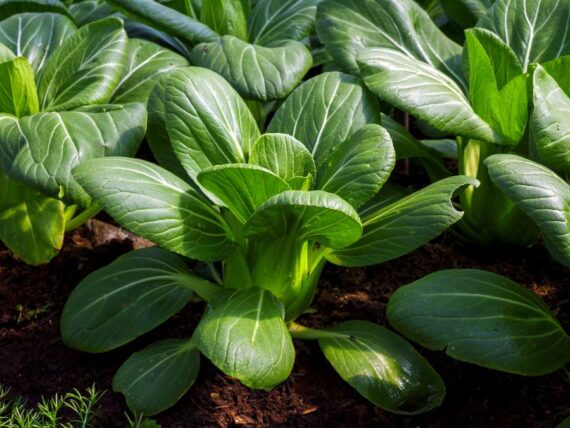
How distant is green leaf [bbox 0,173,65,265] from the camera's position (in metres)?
2.94

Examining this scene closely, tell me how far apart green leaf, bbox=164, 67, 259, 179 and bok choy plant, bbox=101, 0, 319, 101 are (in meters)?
0.33

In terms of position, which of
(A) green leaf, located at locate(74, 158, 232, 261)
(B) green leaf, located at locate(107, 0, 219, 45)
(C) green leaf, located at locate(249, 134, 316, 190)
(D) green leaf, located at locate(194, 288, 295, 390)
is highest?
(B) green leaf, located at locate(107, 0, 219, 45)

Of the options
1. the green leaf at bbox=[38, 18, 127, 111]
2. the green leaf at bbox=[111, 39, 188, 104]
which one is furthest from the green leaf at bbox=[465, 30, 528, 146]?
the green leaf at bbox=[38, 18, 127, 111]

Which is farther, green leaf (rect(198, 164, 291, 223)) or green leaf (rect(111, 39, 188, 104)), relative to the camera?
green leaf (rect(111, 39, 188, 104))

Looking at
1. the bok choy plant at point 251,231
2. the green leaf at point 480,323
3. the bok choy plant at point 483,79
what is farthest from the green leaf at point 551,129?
the green leaf at point 480,323

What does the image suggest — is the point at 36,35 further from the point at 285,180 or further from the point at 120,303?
the point at 285,180

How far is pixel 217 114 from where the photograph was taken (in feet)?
8.56

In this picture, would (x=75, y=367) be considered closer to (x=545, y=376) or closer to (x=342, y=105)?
(x=342, y=105)

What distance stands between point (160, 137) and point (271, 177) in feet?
2.36

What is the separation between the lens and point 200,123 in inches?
102

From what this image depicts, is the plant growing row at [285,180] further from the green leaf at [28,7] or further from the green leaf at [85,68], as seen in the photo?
the green leaf at [28,7]

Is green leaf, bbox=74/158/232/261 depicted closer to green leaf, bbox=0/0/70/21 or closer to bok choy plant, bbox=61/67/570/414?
bok choy plant, bbox=61/67/570/414

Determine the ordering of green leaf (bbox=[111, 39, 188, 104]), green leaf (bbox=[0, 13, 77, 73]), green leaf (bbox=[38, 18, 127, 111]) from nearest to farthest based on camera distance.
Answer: green leaf (bbox=[38, 18, 127, 111]), green leaf (bbox=[111, 39, 188, 104]), green leaf (bbox=[0, 13, 77, 73])

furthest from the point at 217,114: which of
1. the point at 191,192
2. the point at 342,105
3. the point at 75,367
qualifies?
the point at 75,367
